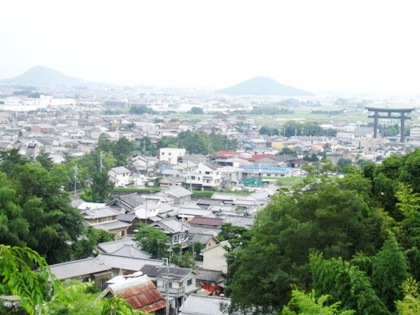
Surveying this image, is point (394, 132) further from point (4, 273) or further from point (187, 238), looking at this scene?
point (4, 273)

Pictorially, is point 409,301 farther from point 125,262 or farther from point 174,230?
point 174,230

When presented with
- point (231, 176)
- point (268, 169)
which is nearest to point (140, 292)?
point (231, 176)

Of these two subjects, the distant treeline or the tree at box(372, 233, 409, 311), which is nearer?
the tree at box(372, 233, 409, 311)

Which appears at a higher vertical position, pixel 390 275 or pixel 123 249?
pixel 390 275

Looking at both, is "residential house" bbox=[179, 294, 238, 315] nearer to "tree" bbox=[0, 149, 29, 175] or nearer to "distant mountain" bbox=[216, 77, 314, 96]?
"tree" bbox=[0, 149, 29, 175]

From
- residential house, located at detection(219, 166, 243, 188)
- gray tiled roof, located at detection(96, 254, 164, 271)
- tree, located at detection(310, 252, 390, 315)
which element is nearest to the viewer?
tree, located at detection(310, 252, 390, 315)

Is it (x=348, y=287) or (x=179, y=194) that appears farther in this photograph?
(x=179, y=194)

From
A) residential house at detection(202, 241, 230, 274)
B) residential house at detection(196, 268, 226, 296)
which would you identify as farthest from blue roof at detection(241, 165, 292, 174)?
residential house at detection(196, 268, 226, 296)
